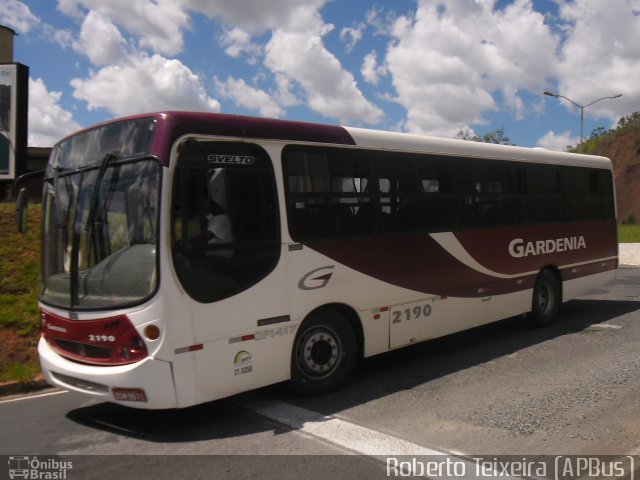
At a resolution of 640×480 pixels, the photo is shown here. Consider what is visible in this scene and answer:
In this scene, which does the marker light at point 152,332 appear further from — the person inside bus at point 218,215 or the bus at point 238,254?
the person inside bus at point 218,215

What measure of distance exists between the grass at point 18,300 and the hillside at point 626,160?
6402 cm

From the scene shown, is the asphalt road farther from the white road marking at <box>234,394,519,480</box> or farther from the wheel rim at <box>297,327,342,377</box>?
the wheel rim at <box>297,327,342,377</box>

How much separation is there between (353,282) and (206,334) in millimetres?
1916

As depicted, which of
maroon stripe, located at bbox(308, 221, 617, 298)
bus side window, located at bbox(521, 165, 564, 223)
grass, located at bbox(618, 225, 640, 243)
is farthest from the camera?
grass, located at bbox(618, 225, 640, 243)

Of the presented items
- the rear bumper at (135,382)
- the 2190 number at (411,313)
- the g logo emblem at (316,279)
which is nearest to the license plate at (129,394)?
the rear bumper at (135,382)

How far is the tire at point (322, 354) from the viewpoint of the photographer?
5.79 meters

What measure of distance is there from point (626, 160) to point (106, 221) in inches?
2859

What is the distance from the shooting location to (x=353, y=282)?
245 inches

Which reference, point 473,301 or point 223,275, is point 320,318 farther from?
point 473,301

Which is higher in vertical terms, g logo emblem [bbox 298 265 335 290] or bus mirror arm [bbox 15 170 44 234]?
bus mirror arm [bbox 15 170 44 234]

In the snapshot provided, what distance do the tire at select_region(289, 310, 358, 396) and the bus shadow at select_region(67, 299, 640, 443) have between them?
16cm

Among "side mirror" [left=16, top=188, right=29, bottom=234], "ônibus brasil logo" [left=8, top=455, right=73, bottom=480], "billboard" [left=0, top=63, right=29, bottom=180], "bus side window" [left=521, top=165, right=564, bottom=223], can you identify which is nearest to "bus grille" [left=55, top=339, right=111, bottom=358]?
"ônibus brasil logo" [left=8, top=455, right=73, bottom=480]

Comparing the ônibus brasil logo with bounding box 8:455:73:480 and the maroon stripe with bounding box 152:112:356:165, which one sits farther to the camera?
the maroon stripe with bounding box 152:112:356:165

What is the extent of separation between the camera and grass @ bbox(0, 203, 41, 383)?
7.36 metres
